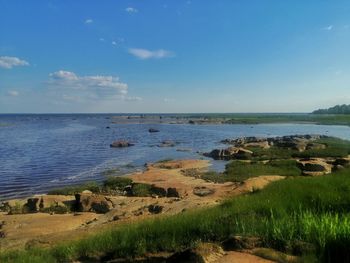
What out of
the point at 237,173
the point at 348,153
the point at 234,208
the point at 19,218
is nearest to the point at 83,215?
the point at 19,218

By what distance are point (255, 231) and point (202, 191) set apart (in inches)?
557

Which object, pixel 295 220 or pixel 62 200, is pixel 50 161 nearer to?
pixel 62 200

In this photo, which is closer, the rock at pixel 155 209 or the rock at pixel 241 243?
the rock at pixel 241 243

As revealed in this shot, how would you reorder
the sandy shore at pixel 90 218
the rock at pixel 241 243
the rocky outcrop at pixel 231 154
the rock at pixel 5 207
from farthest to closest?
1. the rocky outcrop at pixel 231 154
2. the rock at pixel 5 207
3. the sandy shore at pixel 90 218
4. the rock at pixel 241 243

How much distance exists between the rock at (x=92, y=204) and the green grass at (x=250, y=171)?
10.4 meters

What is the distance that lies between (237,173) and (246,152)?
1143cm

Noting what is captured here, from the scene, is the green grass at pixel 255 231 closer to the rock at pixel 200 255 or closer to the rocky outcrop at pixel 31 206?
the rock at pixel 200 255

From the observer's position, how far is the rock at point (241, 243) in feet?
26.6

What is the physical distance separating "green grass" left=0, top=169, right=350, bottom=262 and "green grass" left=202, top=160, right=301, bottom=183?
17194mm

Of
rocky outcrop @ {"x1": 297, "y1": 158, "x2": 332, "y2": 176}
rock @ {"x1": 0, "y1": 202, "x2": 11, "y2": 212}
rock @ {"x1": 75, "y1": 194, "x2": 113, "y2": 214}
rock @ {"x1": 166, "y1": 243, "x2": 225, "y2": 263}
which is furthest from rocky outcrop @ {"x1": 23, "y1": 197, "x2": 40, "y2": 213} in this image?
rocky outcrop @ {"x1": 297, "y1": 158, "x2": 332, "y2": 176}

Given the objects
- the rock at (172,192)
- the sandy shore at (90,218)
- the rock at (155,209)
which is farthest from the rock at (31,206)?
the rock at (172,192)

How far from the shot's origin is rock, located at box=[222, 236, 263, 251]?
8.11 metres

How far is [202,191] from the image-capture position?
22.8m

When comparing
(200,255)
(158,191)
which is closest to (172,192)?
(158,191)
